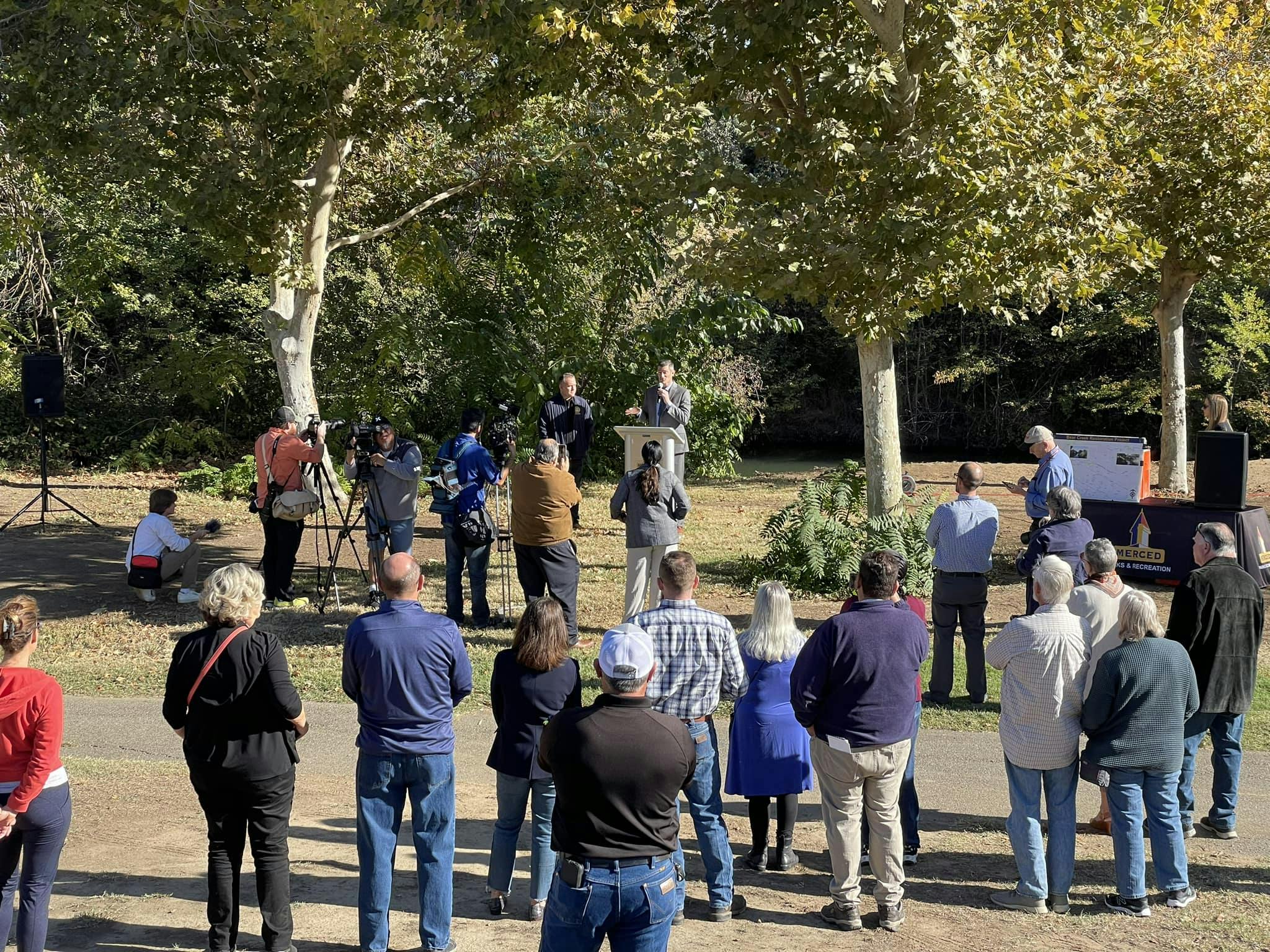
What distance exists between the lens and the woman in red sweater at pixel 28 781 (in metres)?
4.50

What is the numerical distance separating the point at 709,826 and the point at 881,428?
25.2 ft

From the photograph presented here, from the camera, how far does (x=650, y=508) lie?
32.2 feet

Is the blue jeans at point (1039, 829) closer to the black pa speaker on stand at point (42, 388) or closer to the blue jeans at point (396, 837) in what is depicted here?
the blue jeans at point (396, 837)

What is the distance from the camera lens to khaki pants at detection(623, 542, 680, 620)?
10047mm

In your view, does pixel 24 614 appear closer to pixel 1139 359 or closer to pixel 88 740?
pixel 88 740

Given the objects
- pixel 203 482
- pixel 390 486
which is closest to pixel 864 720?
pixel 390 486

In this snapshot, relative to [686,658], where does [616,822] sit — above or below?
below

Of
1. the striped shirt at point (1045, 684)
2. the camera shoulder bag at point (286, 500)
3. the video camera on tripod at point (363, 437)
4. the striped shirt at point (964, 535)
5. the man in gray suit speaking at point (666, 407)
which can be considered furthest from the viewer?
the man in gray suit speaking at point (666, 407)

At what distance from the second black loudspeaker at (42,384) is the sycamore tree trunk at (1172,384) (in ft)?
51.1

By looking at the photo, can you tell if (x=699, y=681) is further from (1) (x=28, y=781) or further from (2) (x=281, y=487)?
(2) (x=281, y=487)

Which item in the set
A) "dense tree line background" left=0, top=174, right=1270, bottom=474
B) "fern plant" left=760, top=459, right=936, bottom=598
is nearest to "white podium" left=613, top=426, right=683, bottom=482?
"fern plant" left=760, top=459, right=936, bottom=598

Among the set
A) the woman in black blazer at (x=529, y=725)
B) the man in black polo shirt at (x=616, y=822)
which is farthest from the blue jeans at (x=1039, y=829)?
the man in black polo shirt at (x=616, y=822)

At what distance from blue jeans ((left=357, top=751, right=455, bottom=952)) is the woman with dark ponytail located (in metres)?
4.80

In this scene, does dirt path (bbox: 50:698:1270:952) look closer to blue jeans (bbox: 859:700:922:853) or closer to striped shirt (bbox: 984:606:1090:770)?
blue jeans (bbox: 859:700:922:853)
